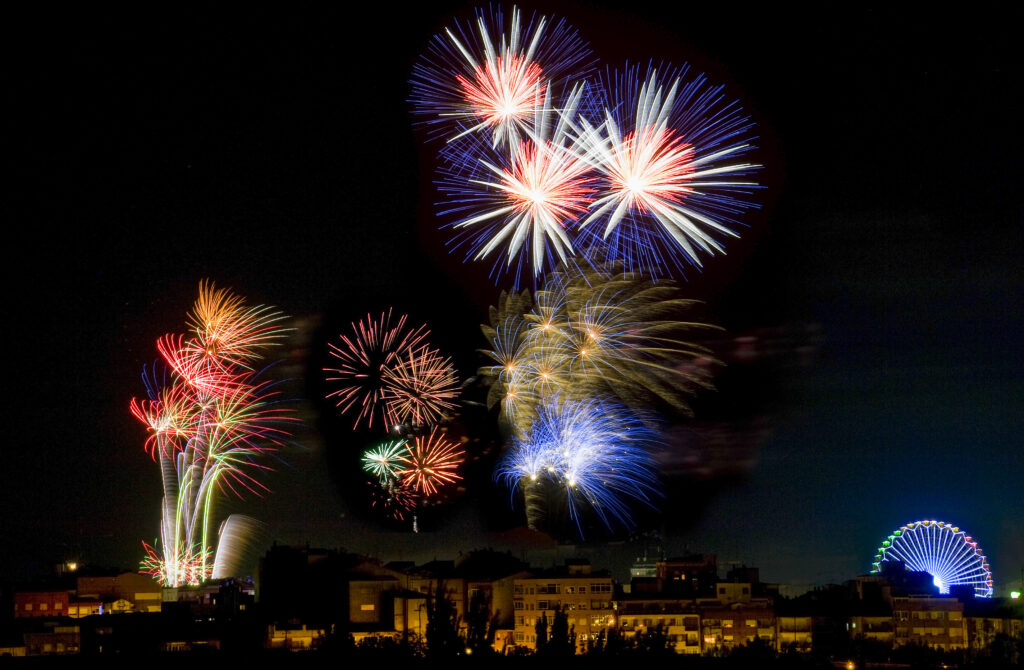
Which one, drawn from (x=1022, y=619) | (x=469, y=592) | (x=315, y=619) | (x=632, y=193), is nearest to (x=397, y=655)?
(x=632, y=193)

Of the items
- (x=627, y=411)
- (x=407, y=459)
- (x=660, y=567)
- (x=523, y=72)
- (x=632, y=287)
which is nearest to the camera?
(x=523, y=72)

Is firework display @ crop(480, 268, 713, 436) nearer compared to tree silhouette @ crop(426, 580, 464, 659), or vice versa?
tree silhouette @ crop(426, 580, 464, 659)

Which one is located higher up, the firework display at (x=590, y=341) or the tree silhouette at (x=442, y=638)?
the firework display at (x=590, y=341)

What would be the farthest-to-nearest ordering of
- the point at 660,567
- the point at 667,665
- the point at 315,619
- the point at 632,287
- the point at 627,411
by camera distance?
the point at 660,567 → the point at 315,619 → the point at 627,411 → the point at 632,287 → the point at 667,665

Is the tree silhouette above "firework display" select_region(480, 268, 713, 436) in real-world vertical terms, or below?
below

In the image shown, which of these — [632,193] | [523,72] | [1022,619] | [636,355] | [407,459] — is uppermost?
[523,72]

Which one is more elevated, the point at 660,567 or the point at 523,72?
the point at 523,72

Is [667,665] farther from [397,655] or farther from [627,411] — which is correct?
[627,411]

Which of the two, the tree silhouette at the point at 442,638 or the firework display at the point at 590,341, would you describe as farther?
the firework display at the point at 590,341

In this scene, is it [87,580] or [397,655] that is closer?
[397,655]

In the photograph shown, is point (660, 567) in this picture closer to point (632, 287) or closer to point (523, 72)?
point (632, 287)
